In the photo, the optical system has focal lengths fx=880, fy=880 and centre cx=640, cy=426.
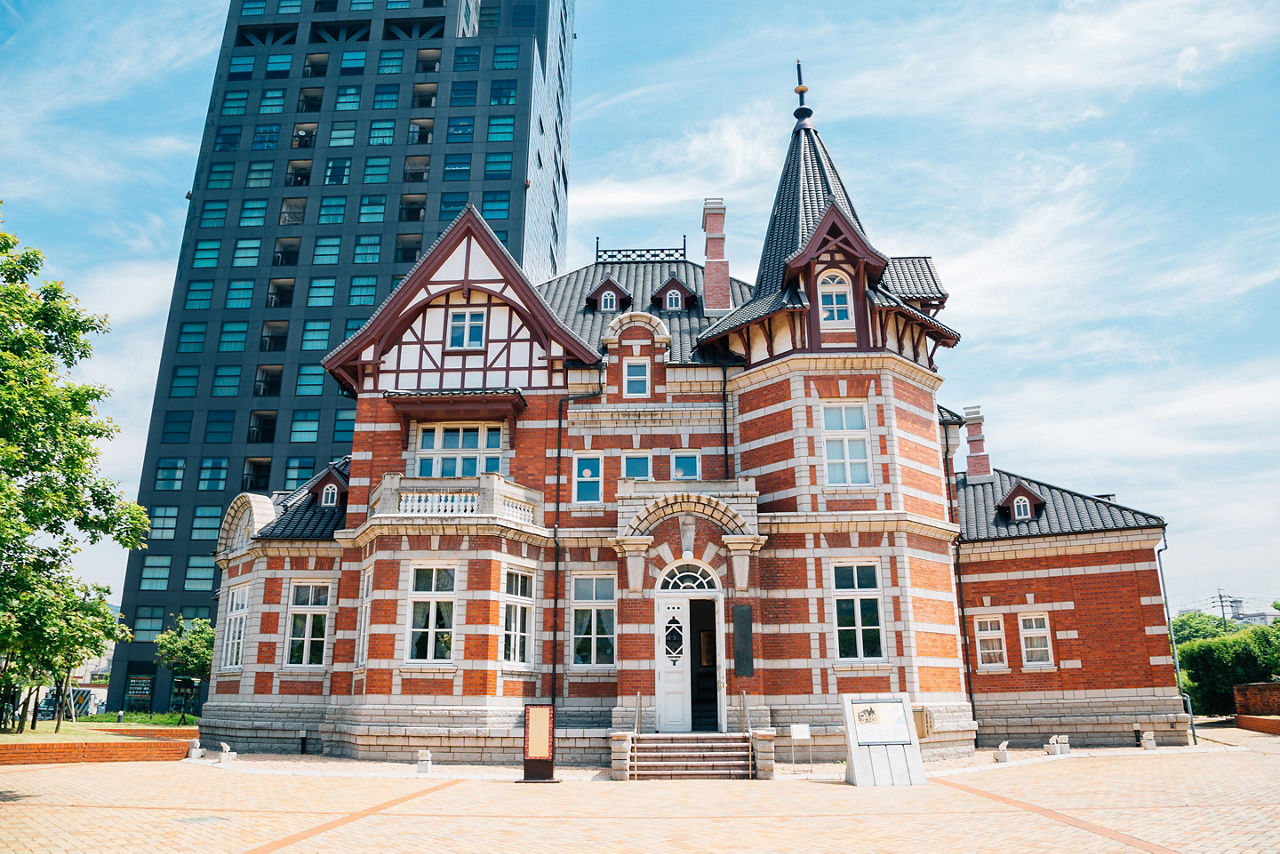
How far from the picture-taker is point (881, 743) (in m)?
18.1

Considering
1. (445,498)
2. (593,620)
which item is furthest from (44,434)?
(593,620)

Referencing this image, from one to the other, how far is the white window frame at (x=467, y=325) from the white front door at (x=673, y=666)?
403 inches

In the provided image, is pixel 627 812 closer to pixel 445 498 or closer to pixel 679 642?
pixel 679 642

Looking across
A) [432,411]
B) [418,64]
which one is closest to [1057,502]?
[432,411]

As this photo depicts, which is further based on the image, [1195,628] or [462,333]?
[1195,628]

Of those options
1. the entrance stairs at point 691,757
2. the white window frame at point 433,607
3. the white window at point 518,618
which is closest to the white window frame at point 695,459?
the white window at point 518,618

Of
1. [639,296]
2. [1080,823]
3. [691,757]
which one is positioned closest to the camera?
[1080,823]

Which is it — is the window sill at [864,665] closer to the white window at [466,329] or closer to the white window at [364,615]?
the white window at [364,615]

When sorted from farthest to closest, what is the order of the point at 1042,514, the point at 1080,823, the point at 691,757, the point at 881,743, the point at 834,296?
the point at 1042,514 → the point at 834,296 → the point at 691,757 → the point at 881,743 → the point at 1080,823

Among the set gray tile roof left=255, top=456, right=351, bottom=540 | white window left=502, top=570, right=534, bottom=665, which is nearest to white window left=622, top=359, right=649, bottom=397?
white window left=502, top=570, right=534, bottom=665

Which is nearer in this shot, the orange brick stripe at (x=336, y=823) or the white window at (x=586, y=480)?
the orange brick stripe at (x=336, y=823)

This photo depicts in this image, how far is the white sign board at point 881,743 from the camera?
17859 millimetres

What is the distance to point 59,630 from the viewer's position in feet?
55.4

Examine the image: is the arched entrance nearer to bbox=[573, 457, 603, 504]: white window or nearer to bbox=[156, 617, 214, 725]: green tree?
bbox=[573, 457, 603, 504]: white window
